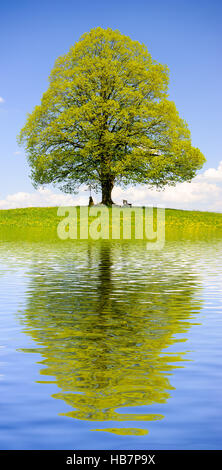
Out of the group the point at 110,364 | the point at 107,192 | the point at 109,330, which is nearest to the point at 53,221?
the point at 107,192

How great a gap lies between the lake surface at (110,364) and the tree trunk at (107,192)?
42038mm

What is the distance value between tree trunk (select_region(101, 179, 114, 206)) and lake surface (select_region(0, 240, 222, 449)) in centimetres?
4204

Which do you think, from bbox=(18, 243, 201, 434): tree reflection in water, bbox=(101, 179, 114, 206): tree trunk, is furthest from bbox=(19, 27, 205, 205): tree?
bbox=(18, 243, 201, 434): tree reflection in water

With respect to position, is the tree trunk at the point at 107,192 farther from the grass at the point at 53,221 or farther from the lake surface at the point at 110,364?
the lake surface at the point at 110,364

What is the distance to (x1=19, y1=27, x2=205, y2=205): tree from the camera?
5488 cm

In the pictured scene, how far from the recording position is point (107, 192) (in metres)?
58.1

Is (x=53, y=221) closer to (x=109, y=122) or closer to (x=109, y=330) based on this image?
(x=109, y=122)

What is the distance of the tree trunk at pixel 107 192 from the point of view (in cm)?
5790

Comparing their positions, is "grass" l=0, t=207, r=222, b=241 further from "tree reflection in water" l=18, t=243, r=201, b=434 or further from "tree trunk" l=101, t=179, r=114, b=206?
"tree reflection in water" l=18, t=243, r=201, b=434

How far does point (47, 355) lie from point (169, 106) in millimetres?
51616
